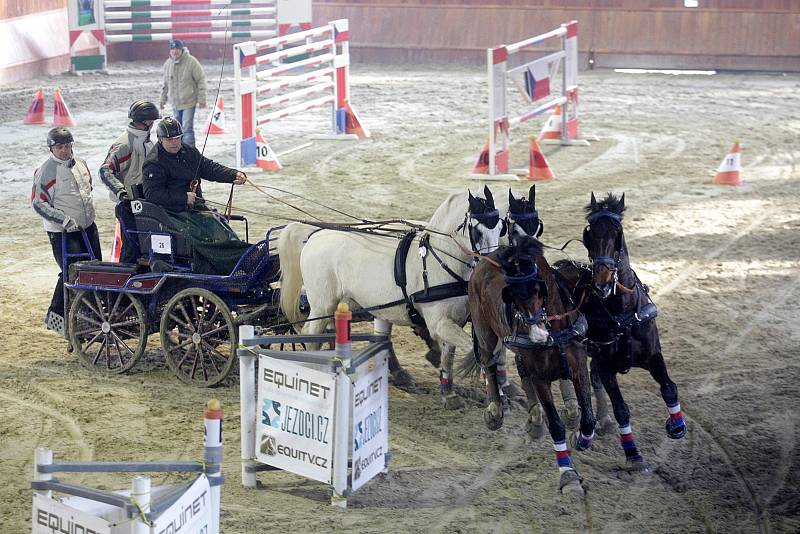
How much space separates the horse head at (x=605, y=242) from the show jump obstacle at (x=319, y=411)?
131 cm

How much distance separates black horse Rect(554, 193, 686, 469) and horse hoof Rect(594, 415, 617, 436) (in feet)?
1.61

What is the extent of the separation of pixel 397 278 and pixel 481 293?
2.82 ft

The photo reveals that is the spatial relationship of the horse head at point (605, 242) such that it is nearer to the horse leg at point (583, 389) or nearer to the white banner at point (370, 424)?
the horse leg at point (583, 389)

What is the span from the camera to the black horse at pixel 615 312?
6457 millimetres

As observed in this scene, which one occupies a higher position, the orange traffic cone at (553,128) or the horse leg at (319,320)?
the orange traffic cone at (553,128)

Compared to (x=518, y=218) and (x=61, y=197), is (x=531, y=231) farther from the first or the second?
(x=61, y=197)

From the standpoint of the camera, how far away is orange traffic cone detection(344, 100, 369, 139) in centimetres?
1792

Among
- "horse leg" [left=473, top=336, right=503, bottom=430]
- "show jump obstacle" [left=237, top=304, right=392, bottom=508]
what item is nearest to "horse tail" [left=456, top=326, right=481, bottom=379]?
"horse leg" [left=473, top=336, right=503, bottom=430]

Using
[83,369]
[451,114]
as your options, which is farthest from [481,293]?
[451,114]

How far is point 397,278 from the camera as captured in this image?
756 centimetres

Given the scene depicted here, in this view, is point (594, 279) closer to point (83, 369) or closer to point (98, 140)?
point (83, 369)

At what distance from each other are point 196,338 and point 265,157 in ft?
26.1

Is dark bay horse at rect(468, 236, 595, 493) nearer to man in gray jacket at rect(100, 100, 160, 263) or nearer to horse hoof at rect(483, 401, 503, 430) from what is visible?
horse hoof at rect(483, 401, 503, 430)

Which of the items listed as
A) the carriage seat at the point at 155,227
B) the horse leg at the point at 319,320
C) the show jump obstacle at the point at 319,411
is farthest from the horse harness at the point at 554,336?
the carriage seat at the point at 155,227
